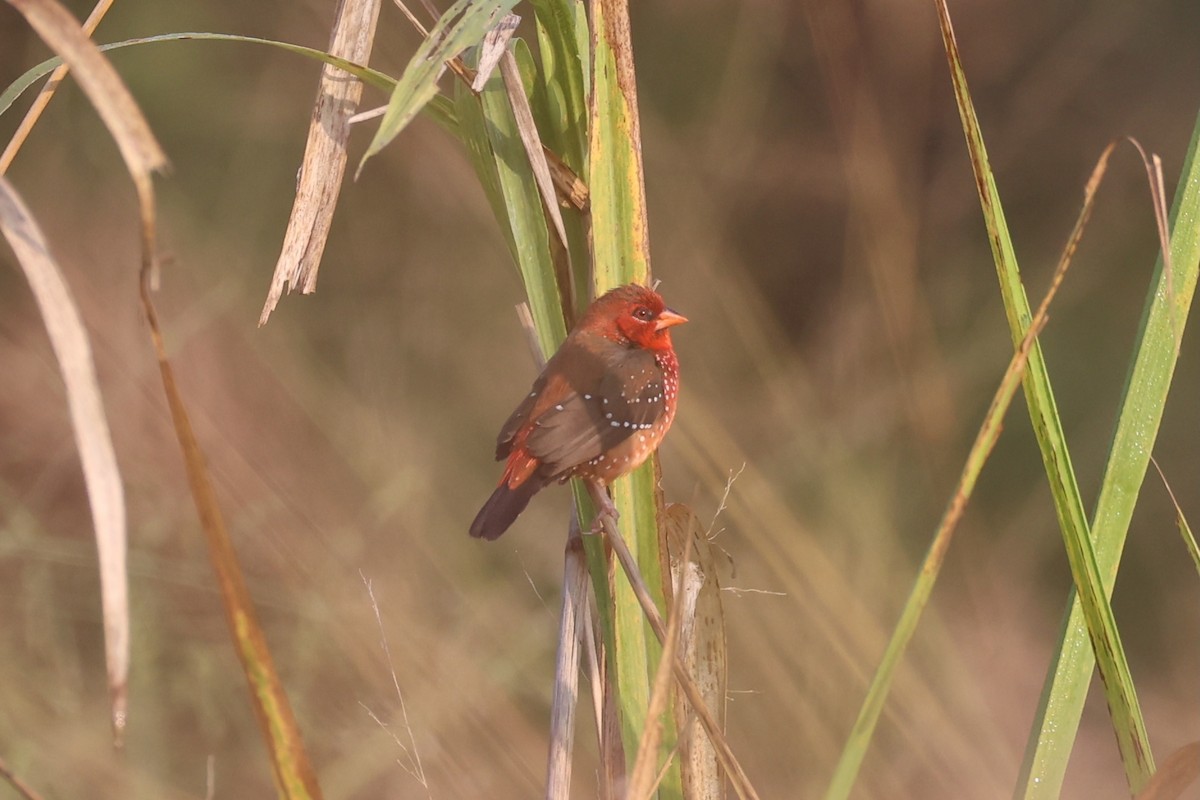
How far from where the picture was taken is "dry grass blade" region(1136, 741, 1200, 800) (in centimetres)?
121

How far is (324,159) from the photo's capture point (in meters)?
1.67

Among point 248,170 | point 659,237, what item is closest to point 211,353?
point 248,170

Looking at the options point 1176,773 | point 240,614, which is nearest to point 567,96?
point 240,614

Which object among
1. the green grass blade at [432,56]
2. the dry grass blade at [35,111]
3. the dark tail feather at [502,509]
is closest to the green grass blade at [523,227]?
the green grass blade at [432,56]

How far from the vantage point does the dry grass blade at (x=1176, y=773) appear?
121 centimetres

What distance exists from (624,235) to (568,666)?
0.61 meters

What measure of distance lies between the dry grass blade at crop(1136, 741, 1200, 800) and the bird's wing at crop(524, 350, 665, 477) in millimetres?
957

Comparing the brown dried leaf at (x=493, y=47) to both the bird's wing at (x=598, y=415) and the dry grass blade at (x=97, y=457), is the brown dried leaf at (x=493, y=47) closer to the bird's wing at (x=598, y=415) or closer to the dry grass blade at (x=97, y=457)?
the bird's wing at (x=598, y=415)

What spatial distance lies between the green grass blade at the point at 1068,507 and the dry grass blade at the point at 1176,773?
0.09 metres

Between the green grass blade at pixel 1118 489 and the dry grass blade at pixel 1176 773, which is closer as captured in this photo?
the dry grass blade at pixel 1176 773

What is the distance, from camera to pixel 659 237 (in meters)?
4.29

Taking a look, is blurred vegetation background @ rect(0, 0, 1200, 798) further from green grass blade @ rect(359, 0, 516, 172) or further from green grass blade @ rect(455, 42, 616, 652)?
green grass blade @ rect(359, 0, 516, 172)

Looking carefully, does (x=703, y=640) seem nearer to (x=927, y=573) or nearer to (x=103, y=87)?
(x=927, y=573)

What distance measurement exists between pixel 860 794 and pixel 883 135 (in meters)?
2.36
